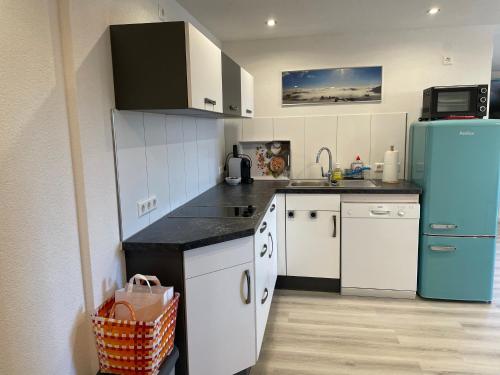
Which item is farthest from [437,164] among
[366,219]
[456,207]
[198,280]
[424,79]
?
[198,280]

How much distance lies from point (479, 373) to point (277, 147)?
7.82 ft

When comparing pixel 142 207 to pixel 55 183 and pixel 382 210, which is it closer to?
pixel 55 183

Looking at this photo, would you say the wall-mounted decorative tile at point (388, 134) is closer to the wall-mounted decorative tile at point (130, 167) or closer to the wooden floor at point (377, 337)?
the wooden floor at point (377, 337)

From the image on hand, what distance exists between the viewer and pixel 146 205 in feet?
6.55

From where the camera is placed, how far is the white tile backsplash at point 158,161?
5.86ft

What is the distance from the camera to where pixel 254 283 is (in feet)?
6.48

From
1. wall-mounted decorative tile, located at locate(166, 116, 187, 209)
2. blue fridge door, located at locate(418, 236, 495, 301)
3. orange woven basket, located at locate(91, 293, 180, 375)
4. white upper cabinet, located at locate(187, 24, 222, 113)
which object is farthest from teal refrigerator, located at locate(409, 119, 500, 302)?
orange woven basket, located at locate(91, 293, 180, 375)

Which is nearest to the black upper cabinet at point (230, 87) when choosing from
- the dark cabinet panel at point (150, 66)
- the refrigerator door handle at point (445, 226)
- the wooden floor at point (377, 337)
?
the dark cabinet panel at point (150, 66)

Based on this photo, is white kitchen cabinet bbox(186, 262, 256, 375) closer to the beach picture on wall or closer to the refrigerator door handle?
the refrigerator door handle

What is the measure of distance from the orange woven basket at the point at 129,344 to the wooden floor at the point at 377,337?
986 millimetres

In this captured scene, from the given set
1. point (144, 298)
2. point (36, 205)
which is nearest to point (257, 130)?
point (144, 298)

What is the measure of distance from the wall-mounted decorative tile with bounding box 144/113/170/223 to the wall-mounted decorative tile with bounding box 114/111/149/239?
56mm

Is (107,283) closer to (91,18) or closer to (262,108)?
(91,18)

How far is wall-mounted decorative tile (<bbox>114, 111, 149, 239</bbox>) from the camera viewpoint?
1.74 m
